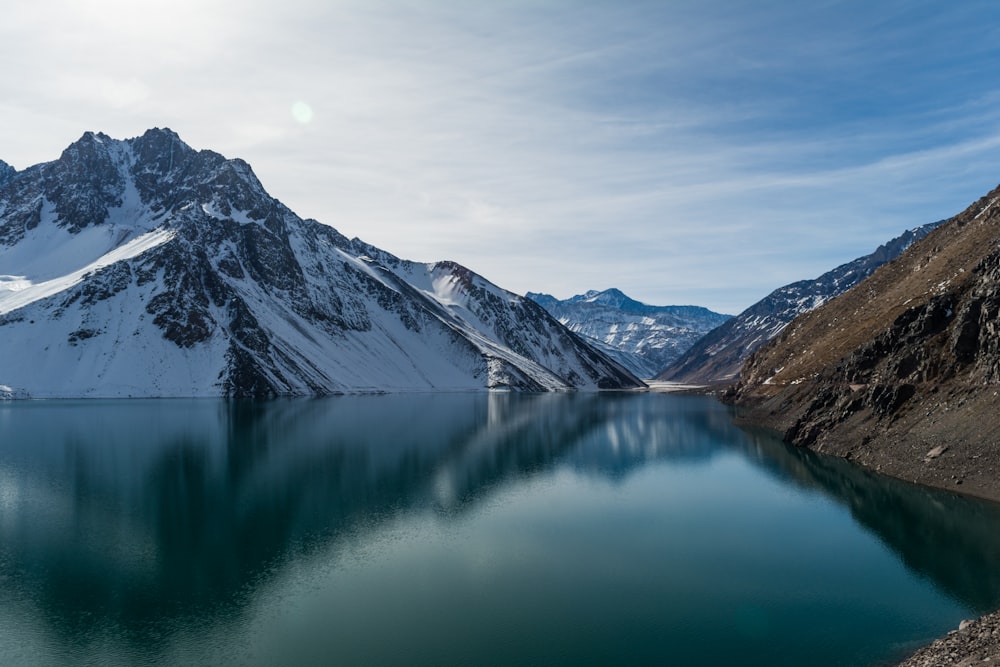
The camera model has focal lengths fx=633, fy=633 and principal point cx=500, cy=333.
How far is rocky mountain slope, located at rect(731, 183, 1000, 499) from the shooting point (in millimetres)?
70062

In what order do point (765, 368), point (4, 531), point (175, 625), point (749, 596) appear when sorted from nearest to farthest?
1. point (175, 625)
2. point (749, 596)
3. point (4, 531)
4. point (765, 368)

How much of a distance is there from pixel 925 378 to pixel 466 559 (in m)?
70.6

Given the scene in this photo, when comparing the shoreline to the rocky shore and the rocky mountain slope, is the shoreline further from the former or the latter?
the rocky mountain slope

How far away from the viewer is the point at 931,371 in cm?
8500

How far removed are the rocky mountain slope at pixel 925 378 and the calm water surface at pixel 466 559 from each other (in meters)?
4.71

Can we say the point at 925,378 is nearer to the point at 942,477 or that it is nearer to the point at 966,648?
the point at 942,477

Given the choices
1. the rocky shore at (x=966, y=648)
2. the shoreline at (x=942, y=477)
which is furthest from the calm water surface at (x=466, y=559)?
the rocky shore at (x=966, y=648)

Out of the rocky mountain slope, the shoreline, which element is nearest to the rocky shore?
the shoreline

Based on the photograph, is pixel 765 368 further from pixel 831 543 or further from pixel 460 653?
pixel 460 653

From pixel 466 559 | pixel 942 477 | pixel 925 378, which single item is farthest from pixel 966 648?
pixel 925 378

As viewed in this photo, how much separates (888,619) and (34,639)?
48286mm

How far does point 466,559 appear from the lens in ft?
160

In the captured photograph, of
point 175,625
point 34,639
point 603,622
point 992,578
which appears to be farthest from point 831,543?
point 34,639

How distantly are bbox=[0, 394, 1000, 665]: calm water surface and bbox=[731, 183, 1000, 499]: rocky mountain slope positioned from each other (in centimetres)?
471
